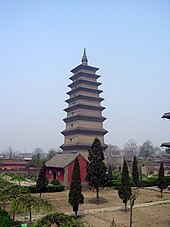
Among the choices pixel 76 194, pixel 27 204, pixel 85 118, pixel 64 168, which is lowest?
pixel 76 194

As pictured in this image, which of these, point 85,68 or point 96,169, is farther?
point 85,68

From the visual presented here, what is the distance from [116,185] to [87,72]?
76.6 feet

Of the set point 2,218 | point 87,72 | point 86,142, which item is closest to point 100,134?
point 86,142

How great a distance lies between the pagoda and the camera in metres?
43.7

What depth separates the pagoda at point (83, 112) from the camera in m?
43.7

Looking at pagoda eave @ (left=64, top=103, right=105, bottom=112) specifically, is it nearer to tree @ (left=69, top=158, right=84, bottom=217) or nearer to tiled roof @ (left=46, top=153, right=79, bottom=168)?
tiled roof @ (left=46, top=153, right=79, bottom=168)

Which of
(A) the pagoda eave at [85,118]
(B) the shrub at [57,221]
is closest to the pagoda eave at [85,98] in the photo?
(A) the pagoda eave at [85,118]

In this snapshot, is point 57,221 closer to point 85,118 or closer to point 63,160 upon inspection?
point 63,160

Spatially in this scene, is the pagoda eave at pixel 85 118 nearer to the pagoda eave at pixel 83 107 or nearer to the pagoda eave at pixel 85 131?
the pagoda eave at pixel 83 107

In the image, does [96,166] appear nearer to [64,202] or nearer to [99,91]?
[64,202]

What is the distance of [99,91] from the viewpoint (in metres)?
48.4

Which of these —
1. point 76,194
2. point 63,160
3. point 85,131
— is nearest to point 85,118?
point 85,131

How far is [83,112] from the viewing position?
45469 millimetres

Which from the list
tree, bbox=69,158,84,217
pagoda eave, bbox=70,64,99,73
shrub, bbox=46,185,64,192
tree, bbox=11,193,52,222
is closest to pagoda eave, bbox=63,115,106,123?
pagoda eave, bbox=70,64,99,73
